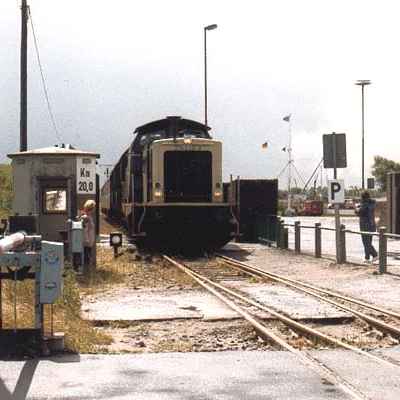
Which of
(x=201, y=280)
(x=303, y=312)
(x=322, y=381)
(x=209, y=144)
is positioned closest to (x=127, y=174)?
(x=209, y=144)

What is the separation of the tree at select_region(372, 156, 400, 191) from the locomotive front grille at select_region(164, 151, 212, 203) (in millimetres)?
81471

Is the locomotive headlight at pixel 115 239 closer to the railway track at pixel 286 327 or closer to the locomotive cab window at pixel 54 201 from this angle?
the locomotive cab window at pixel 54 201

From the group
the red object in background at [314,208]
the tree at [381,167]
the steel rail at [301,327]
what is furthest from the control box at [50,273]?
the tree at [381,167]

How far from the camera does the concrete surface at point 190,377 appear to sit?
19.7 ft

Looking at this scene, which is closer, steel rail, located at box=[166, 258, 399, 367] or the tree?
steel rail, located at box=[166, 258, 399, 367]

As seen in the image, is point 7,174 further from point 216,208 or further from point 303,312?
point 303,312

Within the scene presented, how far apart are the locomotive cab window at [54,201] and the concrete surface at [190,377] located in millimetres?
10592

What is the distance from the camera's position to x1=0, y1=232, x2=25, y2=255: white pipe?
678 centimetres

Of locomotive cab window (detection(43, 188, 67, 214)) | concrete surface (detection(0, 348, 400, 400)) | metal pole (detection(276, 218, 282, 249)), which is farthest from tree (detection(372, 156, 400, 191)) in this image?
concrete surface (detection(0, 348, 400, 400))

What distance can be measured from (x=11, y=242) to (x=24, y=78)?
1935cm

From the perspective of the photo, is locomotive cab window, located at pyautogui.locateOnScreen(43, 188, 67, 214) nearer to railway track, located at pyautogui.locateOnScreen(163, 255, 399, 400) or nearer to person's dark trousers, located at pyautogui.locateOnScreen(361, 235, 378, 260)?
railway track, located at pyautogui.locateOnScreen(163, 255, 399, 400)

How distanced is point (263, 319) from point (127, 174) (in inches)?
597

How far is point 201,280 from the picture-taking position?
597 inches

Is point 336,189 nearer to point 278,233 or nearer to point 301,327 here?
point 278,233
